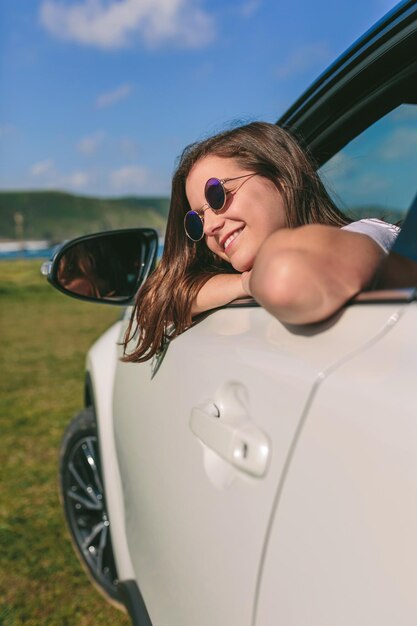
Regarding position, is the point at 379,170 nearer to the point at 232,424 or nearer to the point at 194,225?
the point at 194,225

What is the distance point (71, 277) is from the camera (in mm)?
2355

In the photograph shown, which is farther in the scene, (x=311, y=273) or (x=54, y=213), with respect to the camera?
(x=54, y=213)

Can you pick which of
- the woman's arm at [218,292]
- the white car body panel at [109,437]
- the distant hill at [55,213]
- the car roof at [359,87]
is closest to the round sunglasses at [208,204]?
the woman's arm at [218,292]

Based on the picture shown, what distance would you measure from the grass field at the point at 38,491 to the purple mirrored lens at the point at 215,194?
205cm

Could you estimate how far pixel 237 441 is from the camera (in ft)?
4.07

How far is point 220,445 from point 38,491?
3476mm

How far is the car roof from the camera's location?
160 cm

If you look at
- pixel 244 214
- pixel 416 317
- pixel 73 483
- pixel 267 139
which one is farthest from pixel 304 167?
pixel 73 483

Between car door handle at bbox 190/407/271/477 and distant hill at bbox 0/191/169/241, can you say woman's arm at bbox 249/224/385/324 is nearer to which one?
car door handle at bbox 190/407/271/477

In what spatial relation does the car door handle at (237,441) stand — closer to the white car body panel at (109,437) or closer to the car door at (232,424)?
the car door at (232,424)

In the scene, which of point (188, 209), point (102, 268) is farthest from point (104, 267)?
point (188, 209)

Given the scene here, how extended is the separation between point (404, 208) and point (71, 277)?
1272 millimetres

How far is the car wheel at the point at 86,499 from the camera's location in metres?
2.85

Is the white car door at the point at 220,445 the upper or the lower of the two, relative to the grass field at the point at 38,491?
upper
